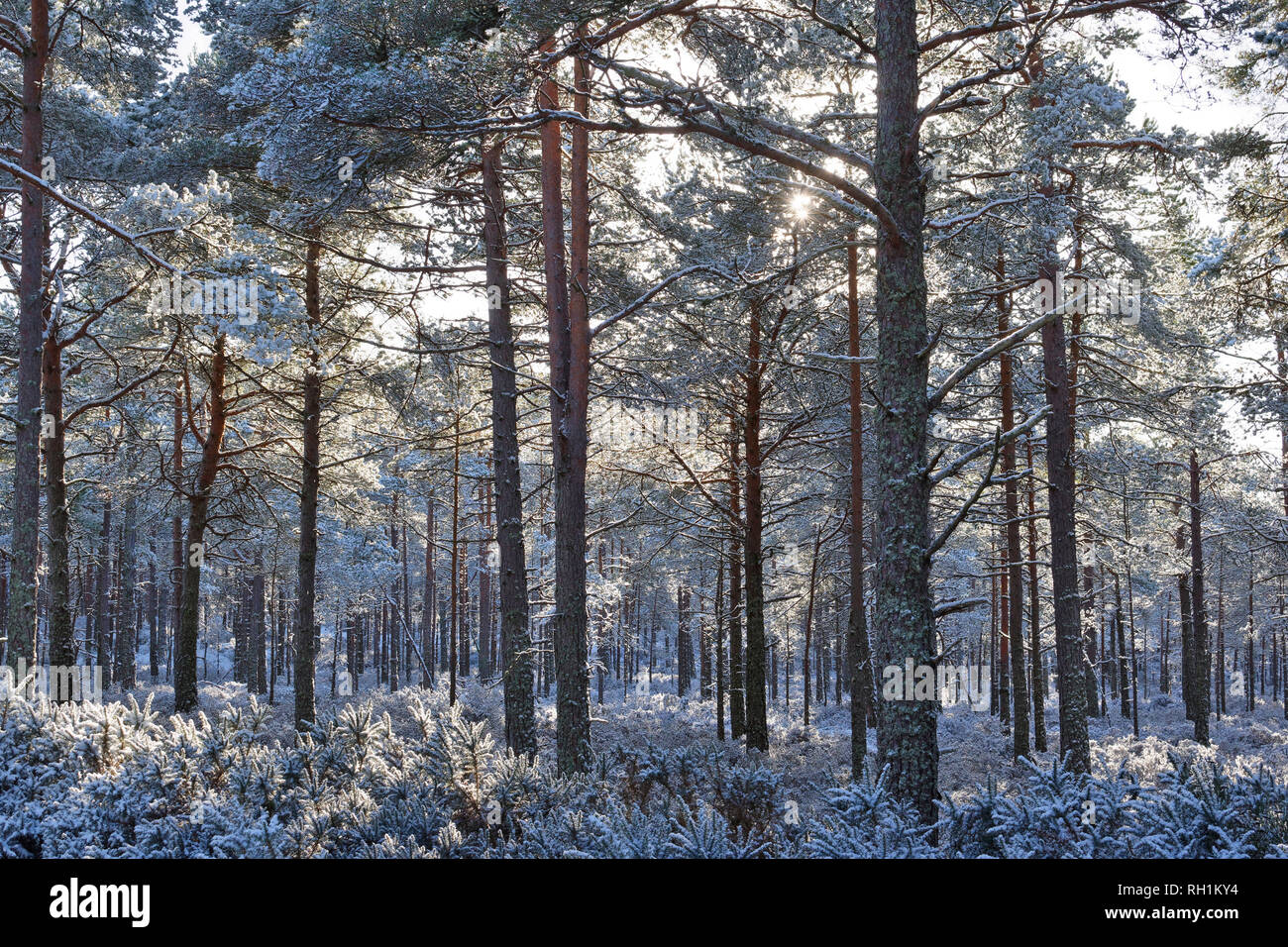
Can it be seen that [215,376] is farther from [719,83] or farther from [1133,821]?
[1133,821]

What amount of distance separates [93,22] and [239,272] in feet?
16.0

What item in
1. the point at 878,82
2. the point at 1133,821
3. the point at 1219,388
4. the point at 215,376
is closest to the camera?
the point at 1133,821

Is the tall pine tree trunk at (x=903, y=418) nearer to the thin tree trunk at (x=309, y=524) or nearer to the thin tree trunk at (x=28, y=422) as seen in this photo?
the thin tree trunk at (x=309, y=524)

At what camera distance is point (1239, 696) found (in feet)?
154

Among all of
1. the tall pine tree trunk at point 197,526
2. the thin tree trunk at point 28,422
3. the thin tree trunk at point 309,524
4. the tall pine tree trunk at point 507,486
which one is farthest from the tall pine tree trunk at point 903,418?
the tall pine tree trunk at point 197,526

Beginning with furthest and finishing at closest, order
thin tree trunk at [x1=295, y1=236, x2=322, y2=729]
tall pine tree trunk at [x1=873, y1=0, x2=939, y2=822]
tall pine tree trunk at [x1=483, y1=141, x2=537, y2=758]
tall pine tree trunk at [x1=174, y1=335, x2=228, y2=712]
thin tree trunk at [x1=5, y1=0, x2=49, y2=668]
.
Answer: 1. tall pine tree trunk at [x1=174, y1=335, x2=228, y2=712]
2. thin tree trunk at [x1=295, y1=236, x2=322, y2=729]
3. tall pine tree trunk at [x1=483, y1=141, x2=537, y2=758]
4. thin tree trunk at [x1=5, y1=0, x2=49, y2=668]
5. tall pine tree trunk at [x1=873, y1=0, x2=939, y2=822]

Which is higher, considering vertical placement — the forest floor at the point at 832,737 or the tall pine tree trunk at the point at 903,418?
the tall pine tree trunk at the point at 903,418

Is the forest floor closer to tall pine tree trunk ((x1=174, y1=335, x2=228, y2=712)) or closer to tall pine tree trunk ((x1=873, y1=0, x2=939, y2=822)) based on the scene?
tall pine tree trunk ((x1=174, y1=335, x2=228, y2=712))

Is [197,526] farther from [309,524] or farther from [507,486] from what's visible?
[507,486]

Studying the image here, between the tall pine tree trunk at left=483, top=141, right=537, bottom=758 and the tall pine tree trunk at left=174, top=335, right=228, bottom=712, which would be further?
the tall pine tree trunk at left=174, top=335, right=228, bottom=712

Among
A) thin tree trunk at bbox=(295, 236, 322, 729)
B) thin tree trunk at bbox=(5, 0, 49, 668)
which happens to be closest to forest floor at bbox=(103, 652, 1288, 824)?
thin tree trunk at bbox=(295, 236, 322, 729)

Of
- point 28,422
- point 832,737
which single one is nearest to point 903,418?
point 28,422

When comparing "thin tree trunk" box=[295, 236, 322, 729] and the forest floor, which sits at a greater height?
"thin tree trunk" box=[295, 236, 322, 729]
